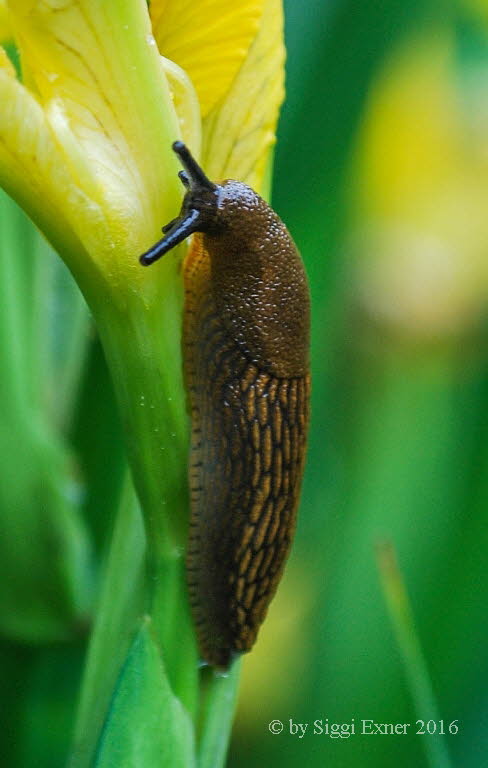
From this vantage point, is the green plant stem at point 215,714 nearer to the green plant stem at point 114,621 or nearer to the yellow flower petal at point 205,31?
the green plant stem at point 114,621

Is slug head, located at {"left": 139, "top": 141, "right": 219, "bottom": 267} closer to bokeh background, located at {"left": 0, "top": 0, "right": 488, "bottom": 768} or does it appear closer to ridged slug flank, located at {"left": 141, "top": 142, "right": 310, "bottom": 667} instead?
ridged slug flank, located at {"left": 141, "top": 142, "right": 310, "bottom": 667}

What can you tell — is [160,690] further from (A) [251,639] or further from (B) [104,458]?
(B) [104,458]

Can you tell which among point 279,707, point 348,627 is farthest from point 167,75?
point 279,707

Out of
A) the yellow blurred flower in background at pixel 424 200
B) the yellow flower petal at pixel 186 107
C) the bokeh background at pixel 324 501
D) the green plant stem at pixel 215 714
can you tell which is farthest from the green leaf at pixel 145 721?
the yellow blurred flower in background at pixel 424 200

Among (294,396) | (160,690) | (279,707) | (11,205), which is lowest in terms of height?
(160,690)

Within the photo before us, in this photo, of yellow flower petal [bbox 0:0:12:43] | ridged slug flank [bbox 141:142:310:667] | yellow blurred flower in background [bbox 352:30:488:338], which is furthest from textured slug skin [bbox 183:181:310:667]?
yellow blurred flower in background [bbox 352:30:488:338]
